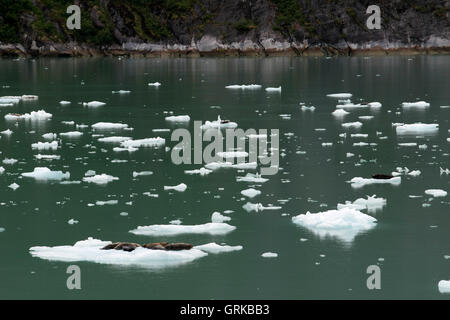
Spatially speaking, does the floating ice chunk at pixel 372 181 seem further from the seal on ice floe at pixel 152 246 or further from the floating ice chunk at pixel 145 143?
the floating ice chunk at pixel 145 143

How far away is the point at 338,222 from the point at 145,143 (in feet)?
29.9

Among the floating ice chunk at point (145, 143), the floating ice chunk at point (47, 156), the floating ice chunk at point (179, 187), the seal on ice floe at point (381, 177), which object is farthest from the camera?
the floating ice chunk at point (145, 143)

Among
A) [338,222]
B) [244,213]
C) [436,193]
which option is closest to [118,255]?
[244,213]

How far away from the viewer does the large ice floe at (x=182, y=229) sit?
1276 cm

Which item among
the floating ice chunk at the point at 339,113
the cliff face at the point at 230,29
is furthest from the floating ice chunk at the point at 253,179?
the cliff face at the point at 230,29

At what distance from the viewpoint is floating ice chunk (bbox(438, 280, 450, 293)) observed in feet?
33.8

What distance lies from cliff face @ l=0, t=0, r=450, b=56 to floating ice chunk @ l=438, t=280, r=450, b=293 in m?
74.8

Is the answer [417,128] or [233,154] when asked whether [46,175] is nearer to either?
[233,154]

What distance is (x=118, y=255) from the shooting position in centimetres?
1152

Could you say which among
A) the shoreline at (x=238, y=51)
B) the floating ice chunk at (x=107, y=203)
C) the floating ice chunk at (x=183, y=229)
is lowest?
the floating ice chunk at (x=183, y=229)

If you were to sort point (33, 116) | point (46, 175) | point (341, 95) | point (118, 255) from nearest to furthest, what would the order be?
point (118, 255) < point (46, 175) < point (33, 116) < point (341, 95)

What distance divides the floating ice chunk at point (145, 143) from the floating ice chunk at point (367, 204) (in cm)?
755
